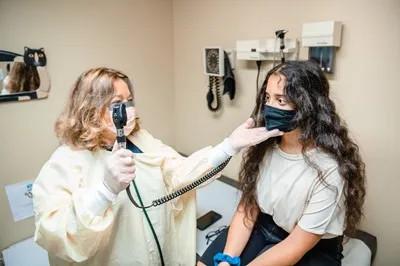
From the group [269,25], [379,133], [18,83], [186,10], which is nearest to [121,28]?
[186,10]

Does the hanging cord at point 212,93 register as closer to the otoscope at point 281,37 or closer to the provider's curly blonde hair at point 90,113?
the otoscope at point 281,37

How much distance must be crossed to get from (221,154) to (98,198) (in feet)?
1.68

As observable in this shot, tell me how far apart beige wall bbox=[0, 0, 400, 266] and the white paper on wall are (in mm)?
31

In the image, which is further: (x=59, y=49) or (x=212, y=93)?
(x=212, y=93)

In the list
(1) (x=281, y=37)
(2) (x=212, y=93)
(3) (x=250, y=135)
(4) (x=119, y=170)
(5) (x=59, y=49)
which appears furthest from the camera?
(2) (x=212, y=93)

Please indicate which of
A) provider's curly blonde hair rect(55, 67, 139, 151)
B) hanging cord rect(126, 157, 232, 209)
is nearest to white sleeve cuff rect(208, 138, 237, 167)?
hanging cord rect(126, 157, 232, 209)

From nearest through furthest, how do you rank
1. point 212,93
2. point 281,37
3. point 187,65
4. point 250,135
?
point 250,135 → point 281,37 → point 212,93 → point 187,65

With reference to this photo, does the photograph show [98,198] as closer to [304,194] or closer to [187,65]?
[304,194]

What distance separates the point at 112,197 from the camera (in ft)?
2.69

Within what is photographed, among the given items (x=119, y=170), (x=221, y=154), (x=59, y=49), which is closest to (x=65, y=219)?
(x=119, y=170)

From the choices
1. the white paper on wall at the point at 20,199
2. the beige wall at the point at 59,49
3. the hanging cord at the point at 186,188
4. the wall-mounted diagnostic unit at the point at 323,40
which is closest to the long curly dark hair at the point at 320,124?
the wall-mounted diagnostic unit at the point at 323,40

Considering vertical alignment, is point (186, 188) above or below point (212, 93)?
below

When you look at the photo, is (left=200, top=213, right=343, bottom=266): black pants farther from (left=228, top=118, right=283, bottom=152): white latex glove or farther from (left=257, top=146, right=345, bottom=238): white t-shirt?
(left=228, top=118, right=283, bottom=152): white latex glove

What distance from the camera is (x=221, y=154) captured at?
1.14 meters
